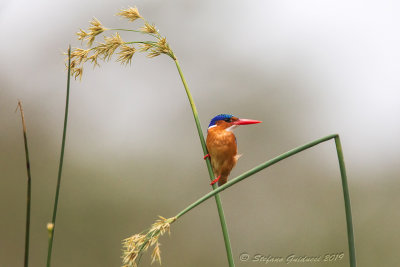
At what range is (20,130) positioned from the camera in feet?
16.4

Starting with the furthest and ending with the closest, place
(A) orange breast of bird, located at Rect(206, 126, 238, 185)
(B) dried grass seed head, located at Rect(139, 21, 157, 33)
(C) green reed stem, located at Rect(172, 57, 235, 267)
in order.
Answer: (A) orange breast of bird, located at Rect(206, 126, 238, 185) < (B) dried grass seed head, located at Rect(139, 21, 157, 33) < (C) green reed stem, located at Rect(172, 57, 235, 267)

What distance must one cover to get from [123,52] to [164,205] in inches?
187

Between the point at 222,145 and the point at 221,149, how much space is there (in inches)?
0.4

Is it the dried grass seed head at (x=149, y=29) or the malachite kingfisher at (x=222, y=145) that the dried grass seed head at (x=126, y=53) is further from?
the malachite kingfisher at (x=222, y=145)

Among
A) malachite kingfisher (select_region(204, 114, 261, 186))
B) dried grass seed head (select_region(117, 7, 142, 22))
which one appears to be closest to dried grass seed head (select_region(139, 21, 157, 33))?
dried grass seed head (select_region(117, 7, 142, 22))

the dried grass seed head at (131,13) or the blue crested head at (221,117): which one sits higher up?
the dried grass seed head at (131,13)

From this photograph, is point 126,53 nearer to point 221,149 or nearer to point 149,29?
point 149,29

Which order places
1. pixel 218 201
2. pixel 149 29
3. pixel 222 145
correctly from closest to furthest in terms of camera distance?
pixel 218 201 → pixel 149 29 → pixel 222 145

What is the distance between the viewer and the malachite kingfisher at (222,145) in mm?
1199

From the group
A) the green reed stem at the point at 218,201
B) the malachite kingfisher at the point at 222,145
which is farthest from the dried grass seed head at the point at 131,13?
the malachite kingfisher at the point at 222,145

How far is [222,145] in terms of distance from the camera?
120cm

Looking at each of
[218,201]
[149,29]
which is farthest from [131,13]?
[218,201]

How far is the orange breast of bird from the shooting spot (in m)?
1.20

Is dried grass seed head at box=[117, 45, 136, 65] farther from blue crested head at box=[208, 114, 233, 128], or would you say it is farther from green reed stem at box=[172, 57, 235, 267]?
blue crested head at box=[208, 114, 233, 128]
